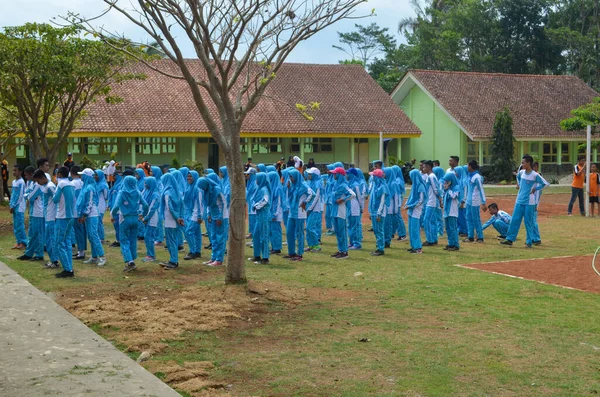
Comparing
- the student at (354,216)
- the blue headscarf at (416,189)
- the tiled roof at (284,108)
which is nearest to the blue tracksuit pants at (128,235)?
the student at (354,216)

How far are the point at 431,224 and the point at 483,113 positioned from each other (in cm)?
2810

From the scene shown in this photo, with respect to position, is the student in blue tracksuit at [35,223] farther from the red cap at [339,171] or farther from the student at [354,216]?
the student at [354,216]

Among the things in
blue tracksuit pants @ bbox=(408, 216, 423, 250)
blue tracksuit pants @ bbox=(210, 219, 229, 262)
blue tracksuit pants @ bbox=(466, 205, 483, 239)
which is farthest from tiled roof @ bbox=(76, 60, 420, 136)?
blue tracksuit pants @ bbox=(210, 219, 229, 262)

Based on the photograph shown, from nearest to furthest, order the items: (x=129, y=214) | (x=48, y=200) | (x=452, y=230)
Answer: (x=48, y=200), (x=129, y=214), (x=452, y=230)

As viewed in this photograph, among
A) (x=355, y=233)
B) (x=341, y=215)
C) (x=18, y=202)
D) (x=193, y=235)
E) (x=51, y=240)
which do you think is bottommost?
(x=355, y=233)

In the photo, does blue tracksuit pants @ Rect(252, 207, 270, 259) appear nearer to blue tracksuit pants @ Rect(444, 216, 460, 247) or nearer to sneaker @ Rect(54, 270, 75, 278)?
sneaker @ Rect(54, 270, 75, 278)

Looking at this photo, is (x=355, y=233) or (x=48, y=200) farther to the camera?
(x=355, y=233)

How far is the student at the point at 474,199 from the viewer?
53.8ft

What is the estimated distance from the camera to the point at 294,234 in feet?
47.8

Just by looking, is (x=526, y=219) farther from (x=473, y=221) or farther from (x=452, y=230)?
(x=452, y=230)

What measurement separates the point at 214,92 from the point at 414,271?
14.9 feet

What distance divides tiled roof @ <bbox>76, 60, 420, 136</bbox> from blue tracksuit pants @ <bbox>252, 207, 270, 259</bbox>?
2232 cm

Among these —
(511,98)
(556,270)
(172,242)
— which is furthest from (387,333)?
(511,98)

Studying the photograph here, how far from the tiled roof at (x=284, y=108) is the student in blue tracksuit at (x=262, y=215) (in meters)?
22.3
